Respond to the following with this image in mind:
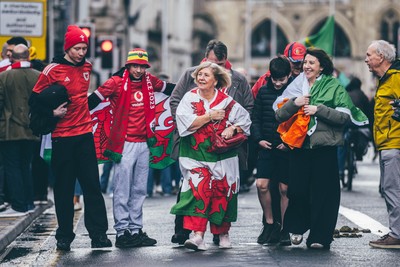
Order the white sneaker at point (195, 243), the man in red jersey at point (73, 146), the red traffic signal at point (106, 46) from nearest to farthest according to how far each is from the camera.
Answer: the white sneaker at point (195, 243) < the man in red jersey at point (73, 146) < the red traffic signal at point (106, 46)

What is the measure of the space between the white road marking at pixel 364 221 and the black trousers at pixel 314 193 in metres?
1.49

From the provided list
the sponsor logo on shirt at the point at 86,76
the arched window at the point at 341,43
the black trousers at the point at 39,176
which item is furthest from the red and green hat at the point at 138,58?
the arched window at the point at 341,43

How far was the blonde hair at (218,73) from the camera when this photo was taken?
1144 cm

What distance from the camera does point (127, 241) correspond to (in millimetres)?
11836

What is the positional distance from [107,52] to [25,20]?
7.99 meters

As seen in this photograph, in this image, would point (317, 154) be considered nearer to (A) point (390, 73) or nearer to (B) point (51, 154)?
(A) point (390, 73)

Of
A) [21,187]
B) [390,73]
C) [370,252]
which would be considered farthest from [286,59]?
[21,187]

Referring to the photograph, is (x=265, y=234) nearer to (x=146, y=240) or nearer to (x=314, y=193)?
(x=314, y=193)

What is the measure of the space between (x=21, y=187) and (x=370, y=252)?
5.24 metres

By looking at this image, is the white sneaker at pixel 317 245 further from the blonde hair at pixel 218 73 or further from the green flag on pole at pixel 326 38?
the green flag on pole at pixel 326 38

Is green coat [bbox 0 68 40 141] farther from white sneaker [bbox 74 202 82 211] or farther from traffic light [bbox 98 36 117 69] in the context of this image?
traffic light [bbox 98 36 117 69]

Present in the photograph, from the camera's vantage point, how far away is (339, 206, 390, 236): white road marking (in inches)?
519

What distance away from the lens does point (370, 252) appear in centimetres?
1116

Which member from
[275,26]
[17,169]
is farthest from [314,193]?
[275,26]
